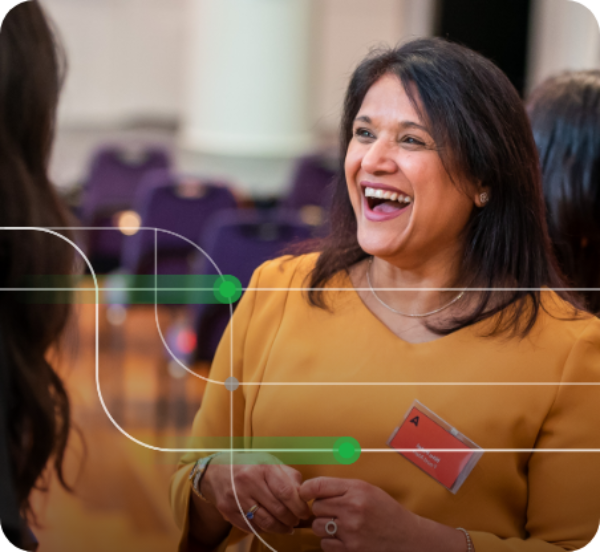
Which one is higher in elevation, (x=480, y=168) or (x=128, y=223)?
(x=480, y=168)

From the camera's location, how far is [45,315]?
94 centimetres

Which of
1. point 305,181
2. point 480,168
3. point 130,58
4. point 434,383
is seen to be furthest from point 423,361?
point 130,58

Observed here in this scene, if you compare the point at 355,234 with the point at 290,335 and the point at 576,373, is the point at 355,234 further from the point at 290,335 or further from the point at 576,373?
the point at 576,373

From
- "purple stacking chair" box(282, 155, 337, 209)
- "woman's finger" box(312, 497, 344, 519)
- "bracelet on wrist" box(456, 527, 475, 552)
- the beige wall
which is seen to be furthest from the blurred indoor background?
the beige wall

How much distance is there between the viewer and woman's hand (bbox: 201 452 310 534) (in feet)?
3.05

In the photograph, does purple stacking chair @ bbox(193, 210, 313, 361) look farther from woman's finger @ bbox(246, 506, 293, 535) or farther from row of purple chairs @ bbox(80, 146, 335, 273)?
woman's finger @ bbox(246, 506, 293, 535)

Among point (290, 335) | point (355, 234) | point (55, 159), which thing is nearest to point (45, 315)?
point (55, 159)

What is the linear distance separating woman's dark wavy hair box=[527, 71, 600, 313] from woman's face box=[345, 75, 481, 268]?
0.71 ft

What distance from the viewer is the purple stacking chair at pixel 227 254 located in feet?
3.17

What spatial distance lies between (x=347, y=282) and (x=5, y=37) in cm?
56

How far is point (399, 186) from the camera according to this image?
875mm

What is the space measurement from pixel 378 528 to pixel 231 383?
0.93 ft

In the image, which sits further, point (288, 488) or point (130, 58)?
point (130, 58)

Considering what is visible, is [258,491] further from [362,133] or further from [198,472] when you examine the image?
[362,133]
